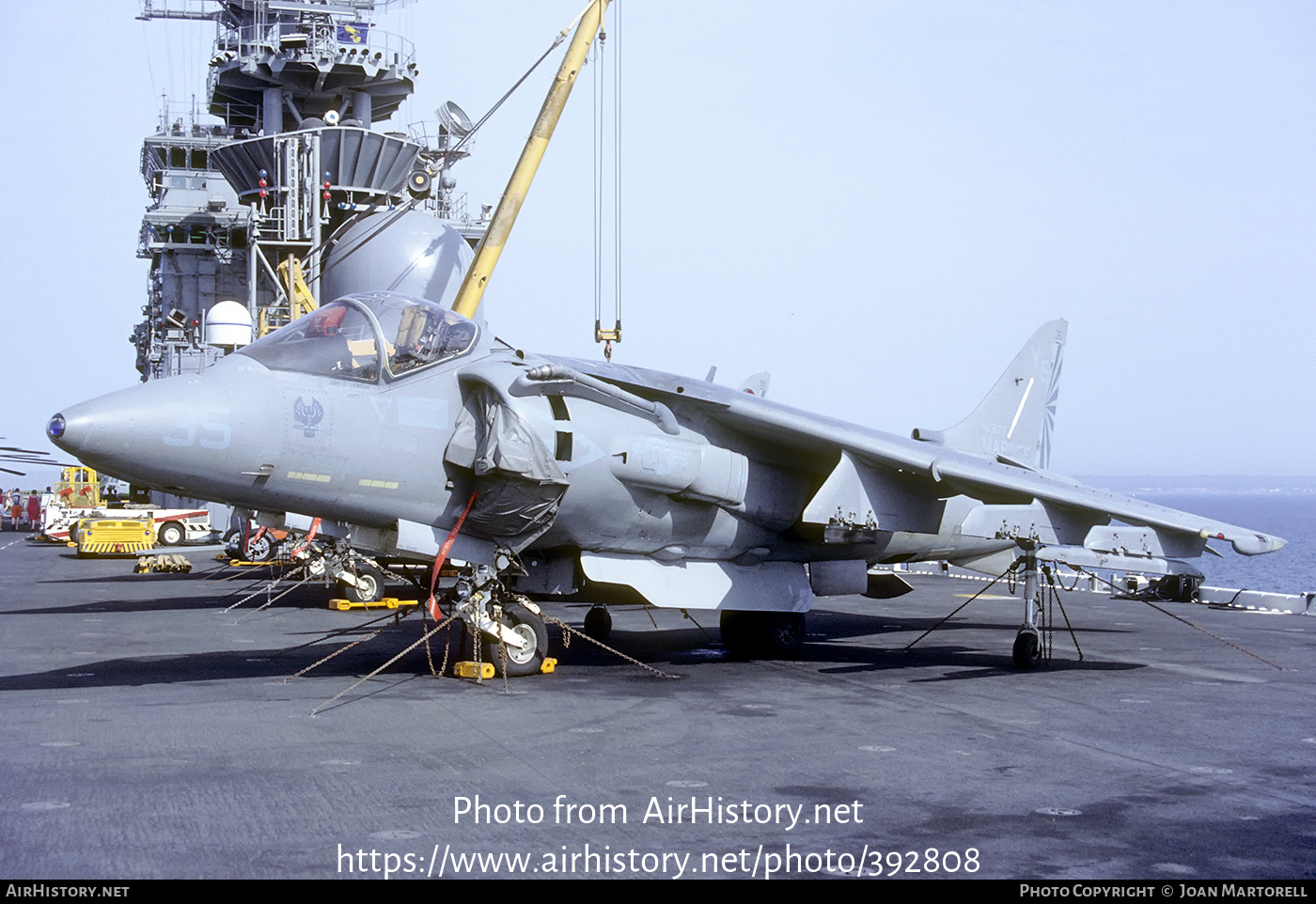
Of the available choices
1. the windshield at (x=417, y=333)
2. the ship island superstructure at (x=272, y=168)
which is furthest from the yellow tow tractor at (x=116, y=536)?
the windshield at (x=417, y=333)

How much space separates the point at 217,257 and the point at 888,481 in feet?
128

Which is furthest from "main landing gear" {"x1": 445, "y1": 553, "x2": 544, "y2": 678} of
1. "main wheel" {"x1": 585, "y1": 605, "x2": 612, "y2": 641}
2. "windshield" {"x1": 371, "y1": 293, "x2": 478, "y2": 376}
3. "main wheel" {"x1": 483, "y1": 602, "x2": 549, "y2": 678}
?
"main wheel" {"x1": 585, "y1": 605, "x2": 612, "y2": 641}

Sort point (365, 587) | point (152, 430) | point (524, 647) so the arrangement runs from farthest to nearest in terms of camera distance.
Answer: point (365, 587) → point (524, 647) → point (152, 430)

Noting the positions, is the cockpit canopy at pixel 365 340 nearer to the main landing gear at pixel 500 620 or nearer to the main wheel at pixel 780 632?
the main landing gear at pixel 500 620

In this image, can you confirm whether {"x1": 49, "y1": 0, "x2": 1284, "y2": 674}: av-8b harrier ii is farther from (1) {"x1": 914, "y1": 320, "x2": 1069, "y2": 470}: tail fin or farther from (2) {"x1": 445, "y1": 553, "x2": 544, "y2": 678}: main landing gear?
(1) {"x1": 914, "y1": 320, "x2": 1069, "y2": 470}: tail fin

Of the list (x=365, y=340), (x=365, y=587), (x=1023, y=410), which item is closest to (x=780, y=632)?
(x=1023, y=410)

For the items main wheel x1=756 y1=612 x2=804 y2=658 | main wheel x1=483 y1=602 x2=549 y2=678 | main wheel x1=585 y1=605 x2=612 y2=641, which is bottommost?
main wheel x1=585 y1=605 x2=612 y2=641

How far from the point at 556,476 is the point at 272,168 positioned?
106 feet

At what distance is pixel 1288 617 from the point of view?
19578 mm

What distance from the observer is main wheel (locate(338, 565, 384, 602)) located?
19.3 metres

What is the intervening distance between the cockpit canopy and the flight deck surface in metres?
2.74

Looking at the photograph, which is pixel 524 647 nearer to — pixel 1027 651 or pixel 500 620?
pixel 500 620

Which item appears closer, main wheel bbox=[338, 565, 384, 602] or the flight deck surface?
the flight deck surface

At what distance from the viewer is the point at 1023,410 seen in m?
16.2
